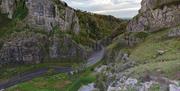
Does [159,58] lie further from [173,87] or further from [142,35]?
[142,35]

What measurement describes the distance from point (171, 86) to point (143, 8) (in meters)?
87.9

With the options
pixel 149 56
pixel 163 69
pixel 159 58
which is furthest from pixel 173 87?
pixel 149 56

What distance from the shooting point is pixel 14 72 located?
197m

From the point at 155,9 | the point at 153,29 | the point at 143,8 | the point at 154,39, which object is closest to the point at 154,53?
the point at 154,39

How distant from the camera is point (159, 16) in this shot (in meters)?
104

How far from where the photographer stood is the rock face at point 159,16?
324 feet

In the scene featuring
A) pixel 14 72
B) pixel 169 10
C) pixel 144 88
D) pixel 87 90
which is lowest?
pixel 14 72

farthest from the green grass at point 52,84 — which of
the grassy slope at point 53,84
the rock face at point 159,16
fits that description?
the rock face at point 159,16

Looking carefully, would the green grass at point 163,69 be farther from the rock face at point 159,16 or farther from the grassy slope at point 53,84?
the grassy slope at point 53,84

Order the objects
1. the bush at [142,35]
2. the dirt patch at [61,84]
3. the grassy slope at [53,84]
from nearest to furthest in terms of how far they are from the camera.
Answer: the bush at [142,35], the grassy slope at [53,84], the dirt patch at [61,84]

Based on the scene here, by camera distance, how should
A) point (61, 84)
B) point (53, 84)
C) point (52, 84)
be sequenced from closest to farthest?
point (61, 84) → point (53, 84) → point (52, 84)

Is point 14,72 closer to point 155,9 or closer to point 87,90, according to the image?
point 155,9

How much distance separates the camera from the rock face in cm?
9875

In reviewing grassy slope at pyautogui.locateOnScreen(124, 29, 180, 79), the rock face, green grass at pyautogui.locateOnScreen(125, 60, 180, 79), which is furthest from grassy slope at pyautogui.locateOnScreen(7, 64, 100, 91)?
green grass at pyautogui.locateOnScreen(125, 60, 180, 79)
